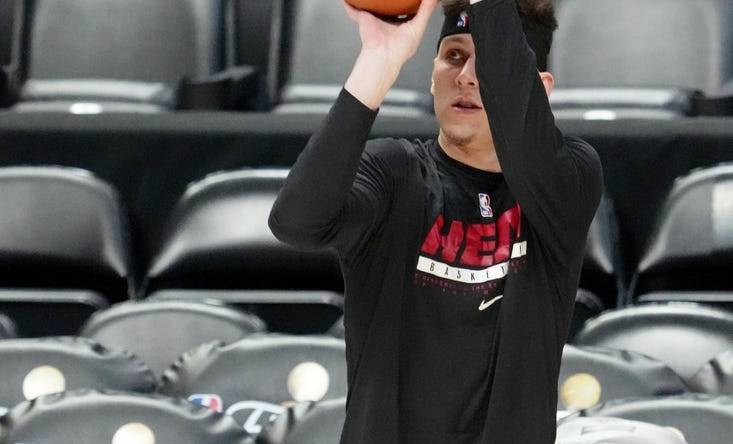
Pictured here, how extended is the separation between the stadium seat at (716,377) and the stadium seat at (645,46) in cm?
84

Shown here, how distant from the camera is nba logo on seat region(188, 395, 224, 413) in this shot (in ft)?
4.95

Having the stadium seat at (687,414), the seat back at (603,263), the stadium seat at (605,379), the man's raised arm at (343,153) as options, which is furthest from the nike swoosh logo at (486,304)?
the seat back at (603,263)

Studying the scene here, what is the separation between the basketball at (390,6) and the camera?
937mm

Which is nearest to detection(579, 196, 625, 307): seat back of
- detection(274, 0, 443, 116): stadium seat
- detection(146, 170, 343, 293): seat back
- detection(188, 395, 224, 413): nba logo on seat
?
detection(146, 170, 343, 293): seat back

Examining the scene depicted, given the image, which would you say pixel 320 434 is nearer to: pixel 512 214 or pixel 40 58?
pixel 512 214

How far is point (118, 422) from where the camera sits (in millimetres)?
1373

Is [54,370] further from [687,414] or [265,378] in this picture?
[687,414]

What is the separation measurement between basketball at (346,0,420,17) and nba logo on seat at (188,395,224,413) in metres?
0.68

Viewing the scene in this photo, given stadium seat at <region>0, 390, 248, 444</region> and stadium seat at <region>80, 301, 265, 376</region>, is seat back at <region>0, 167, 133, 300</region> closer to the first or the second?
stadium seat at <region>80, 301, 265, 376</region>

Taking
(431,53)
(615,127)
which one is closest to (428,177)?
(615,127)

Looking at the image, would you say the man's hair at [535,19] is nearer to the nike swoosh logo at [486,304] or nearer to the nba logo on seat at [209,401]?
the nike swoosh logo at [486,304]

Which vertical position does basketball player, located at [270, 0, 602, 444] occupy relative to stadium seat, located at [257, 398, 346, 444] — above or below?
above

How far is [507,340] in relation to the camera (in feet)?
3.21

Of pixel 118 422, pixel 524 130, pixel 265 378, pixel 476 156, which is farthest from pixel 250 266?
pixel 524 130
